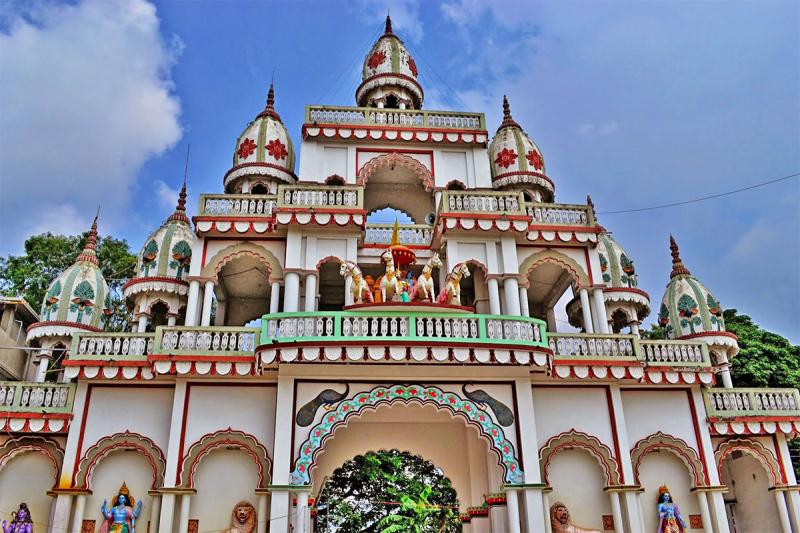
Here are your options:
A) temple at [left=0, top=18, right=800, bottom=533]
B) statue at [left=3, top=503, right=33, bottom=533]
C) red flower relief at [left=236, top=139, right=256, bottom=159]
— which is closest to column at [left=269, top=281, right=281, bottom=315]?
temple at [left=0, top=18, right=800, bottom=533]

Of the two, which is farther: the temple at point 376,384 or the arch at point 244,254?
the arch at point 244,254

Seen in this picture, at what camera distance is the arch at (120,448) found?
12516 millimetres

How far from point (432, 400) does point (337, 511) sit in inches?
414

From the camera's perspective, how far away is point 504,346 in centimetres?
1162

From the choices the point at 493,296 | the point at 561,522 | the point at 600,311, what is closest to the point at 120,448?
the point at 493,296

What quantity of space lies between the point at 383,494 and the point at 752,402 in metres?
12.2

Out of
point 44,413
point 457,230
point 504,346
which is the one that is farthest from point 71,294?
point 504,346

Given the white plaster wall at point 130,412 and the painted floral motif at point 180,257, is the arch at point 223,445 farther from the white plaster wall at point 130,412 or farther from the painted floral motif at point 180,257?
the painted floral motif at point 180,257

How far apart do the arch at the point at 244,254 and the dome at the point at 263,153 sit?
335 centimetres

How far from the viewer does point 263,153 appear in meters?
18.2

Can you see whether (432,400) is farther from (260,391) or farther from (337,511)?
(337,511)

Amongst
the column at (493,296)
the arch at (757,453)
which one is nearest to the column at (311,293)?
the column at (493,296)

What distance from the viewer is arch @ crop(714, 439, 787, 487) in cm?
1446

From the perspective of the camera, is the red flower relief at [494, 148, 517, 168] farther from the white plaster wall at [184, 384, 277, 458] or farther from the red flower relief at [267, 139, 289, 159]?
the white plaster wall at [184, 384, 277, 458]
